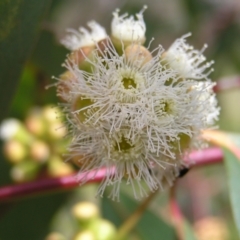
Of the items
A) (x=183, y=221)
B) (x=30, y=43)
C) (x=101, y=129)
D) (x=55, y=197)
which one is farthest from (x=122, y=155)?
(x=55, y=197)

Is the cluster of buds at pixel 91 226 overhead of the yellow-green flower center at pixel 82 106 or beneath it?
beneath

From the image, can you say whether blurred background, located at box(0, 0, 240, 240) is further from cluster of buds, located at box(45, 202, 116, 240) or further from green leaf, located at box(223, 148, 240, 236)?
green leaf, located at box(223, 148, 240, 236)

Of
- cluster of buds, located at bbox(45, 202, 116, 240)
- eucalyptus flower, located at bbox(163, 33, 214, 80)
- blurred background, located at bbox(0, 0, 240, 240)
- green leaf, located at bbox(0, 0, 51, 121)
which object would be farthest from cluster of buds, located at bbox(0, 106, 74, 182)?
eucalyptus flower, located at bbox(163, 33, 214, 80)

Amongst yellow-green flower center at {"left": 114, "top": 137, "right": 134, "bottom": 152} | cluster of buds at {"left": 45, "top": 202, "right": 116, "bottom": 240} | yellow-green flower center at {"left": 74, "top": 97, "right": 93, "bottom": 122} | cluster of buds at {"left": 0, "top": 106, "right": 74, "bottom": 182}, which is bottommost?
cluster of buds at {"left": 45, "top": 202, "right": 116, "bottom": 240}

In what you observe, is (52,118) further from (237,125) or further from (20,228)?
(237,125)

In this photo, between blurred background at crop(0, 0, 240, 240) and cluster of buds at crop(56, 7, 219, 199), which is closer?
cluster of buds at crop(56, 7, 219, 199)

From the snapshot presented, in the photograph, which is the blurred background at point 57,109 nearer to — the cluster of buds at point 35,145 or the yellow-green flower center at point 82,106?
the cluster of buds at point 35,145

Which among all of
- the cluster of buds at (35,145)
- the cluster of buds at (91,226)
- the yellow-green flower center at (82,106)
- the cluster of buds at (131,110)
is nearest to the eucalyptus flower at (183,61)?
the cluster of buds at (131,110)

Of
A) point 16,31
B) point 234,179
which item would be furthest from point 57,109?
point 234,179
